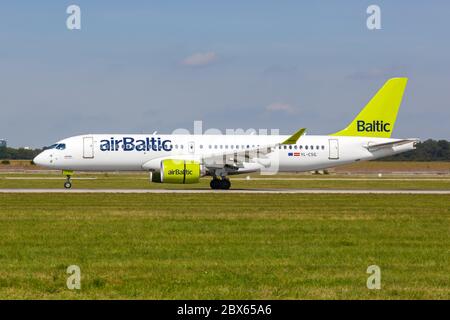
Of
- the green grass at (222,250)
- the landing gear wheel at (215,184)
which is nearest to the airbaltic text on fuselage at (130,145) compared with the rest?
the landing gear wheel at (215,184)

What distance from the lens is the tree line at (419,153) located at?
15962 cm

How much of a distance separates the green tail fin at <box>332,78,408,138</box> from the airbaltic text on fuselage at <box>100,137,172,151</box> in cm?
1294

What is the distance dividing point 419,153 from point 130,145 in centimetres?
12456

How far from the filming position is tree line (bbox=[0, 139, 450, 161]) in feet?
524

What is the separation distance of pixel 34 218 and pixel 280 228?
8096mm

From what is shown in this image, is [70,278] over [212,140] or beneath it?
beneath

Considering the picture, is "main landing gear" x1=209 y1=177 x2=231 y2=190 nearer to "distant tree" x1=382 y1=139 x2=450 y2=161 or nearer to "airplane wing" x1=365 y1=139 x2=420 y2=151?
"airplane wing" x1=365 y1=139 x2=420 y2=151

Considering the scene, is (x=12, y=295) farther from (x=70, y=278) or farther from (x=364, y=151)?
(x=364, y=151)

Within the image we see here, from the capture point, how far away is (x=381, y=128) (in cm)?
5453

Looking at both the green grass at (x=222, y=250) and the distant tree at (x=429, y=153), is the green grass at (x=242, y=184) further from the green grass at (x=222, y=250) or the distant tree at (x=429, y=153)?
the distant tree at (x=429, y=153)

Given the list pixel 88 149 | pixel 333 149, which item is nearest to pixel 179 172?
pixel 88 149

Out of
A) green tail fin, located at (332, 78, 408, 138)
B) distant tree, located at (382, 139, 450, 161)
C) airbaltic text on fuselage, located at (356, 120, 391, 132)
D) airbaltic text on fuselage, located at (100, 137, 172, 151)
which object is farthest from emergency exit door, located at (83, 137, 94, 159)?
distant tree, located at (382, 139, 450, 161)

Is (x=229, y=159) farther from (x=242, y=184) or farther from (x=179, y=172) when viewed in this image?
(x=242, y=184)
